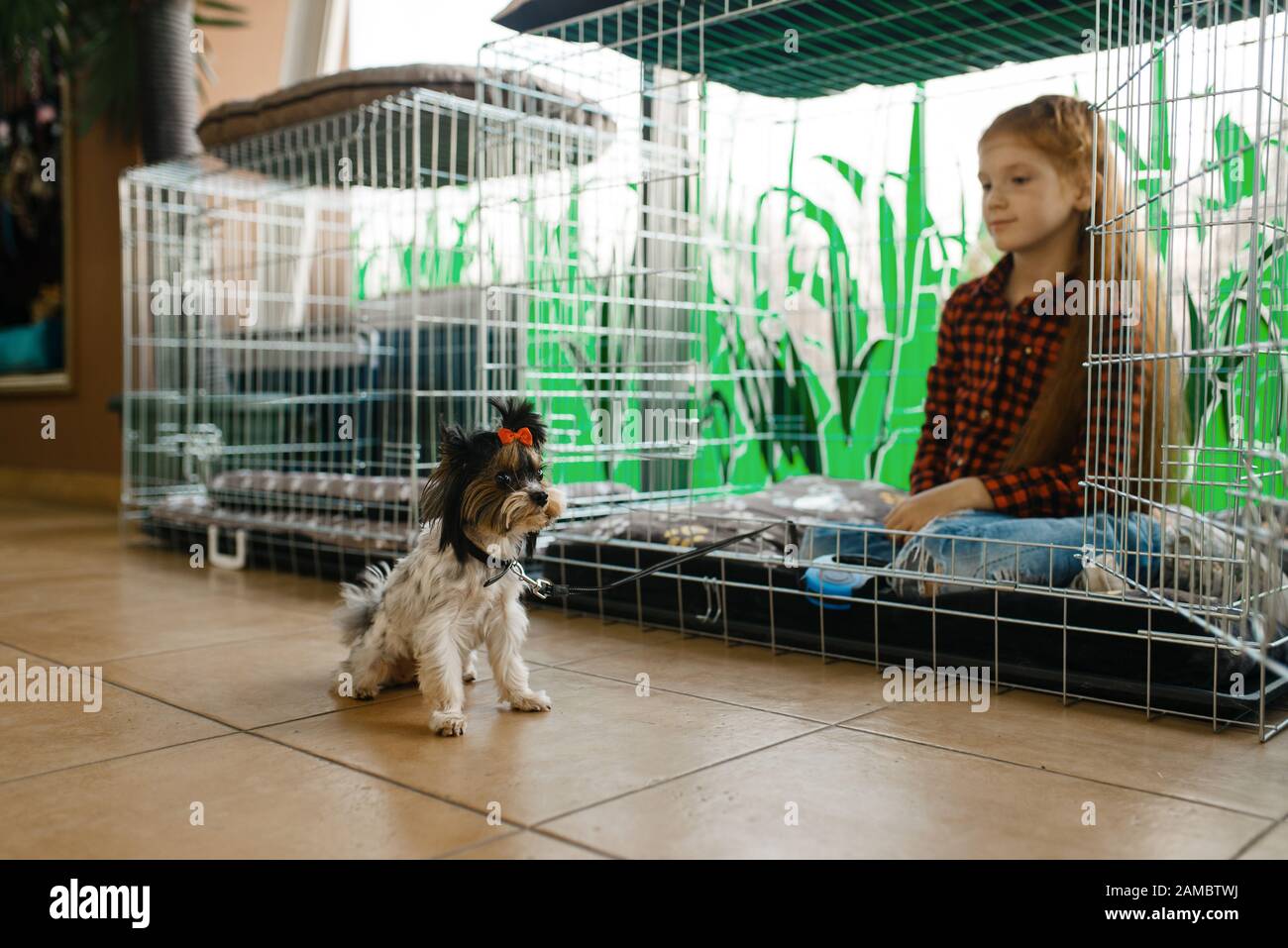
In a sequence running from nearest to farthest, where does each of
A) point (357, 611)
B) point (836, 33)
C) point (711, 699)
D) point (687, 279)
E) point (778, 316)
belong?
point (711, 699) < point (357, 611) < point (836, 33) < point (687, 279) < point (778, 316)

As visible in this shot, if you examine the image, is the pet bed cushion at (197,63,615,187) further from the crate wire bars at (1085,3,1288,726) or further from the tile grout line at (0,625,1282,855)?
the tile grout line at (0,625,1282,855)

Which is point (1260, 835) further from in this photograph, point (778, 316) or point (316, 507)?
point (316, 507)

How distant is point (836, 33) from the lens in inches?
121

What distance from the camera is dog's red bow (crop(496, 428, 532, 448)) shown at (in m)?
1.98

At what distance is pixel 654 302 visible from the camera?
137 inches

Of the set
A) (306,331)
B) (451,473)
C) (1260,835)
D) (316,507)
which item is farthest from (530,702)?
(306,331)

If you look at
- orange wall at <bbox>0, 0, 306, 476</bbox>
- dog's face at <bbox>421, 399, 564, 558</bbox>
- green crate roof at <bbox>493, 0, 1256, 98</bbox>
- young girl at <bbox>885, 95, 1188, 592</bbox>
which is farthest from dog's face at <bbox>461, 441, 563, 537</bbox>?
orange wall at <bbox>0, 0, 306, 476</bbox>

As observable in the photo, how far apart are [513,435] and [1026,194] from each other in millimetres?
1552

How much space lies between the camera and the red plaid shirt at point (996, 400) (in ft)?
8.45

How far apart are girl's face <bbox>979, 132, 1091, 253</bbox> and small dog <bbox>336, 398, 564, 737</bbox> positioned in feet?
4.67

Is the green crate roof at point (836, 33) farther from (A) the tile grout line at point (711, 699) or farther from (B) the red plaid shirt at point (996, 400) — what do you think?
(A) the tile grout line at point (711, 699)

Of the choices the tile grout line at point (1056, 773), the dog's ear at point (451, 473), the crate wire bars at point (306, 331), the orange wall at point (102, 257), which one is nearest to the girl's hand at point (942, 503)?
the tile grout line at point (1056, 773)

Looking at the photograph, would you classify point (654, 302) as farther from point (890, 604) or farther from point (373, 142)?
point (890, 604)
